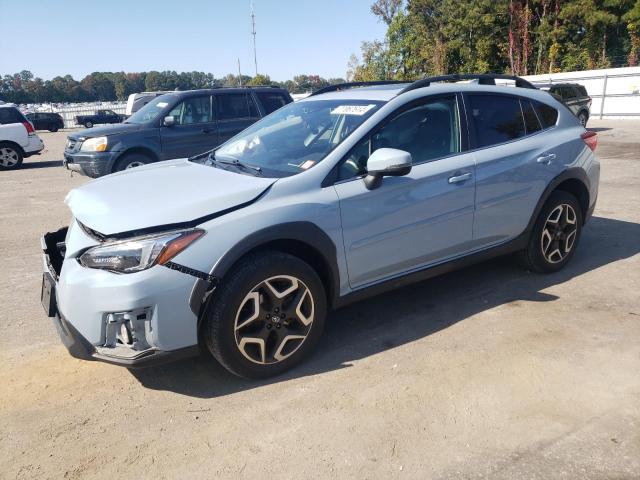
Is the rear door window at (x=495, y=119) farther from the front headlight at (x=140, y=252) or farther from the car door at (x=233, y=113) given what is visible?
the car door at (x=233, y=113)

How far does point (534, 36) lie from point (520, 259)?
37613 millimetres

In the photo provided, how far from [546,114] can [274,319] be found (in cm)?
320

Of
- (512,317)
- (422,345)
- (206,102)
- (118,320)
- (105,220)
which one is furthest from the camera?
(206,102)

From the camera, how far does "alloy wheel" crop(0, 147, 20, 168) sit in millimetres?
14387

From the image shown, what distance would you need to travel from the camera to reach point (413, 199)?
3.56m

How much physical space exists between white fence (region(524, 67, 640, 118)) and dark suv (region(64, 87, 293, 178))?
18.6m

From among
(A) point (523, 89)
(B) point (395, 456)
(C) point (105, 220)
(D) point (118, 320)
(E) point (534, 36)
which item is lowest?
(B) point (395, 456)

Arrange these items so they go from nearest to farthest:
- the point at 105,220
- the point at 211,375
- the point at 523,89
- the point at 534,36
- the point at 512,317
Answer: the point at 105,220 < the point at 211,375 < the point at 512,317 < the point at 523,89 < the point at 534,36

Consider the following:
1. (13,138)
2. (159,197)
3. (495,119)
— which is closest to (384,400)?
(159,197)

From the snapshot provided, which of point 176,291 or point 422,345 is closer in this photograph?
point 176,291

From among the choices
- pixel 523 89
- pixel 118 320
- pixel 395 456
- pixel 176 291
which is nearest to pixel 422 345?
pixel 395 456

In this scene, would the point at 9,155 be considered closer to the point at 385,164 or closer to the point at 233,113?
the point at 233,113

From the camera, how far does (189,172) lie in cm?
365

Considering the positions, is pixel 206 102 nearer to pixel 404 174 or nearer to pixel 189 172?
pixel 189 172
